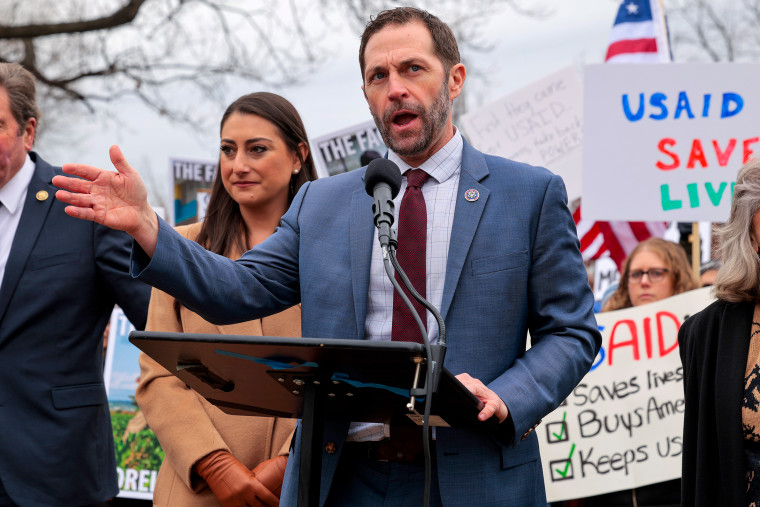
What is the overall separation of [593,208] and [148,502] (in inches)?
128

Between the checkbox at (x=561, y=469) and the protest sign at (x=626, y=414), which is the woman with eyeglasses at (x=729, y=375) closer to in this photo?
the protest sign at (x=626, y=414)

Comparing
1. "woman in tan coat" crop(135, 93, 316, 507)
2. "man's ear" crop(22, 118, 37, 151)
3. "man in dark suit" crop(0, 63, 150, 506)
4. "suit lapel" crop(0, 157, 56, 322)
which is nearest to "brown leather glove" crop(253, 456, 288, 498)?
"woman in tan coat" crop(135, 93, 316, 507)

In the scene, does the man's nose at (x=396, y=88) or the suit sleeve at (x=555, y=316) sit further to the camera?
the man's nose at (x=396, y=88)

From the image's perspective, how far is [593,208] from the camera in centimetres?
535

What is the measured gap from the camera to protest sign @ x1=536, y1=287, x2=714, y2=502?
16.3 ft

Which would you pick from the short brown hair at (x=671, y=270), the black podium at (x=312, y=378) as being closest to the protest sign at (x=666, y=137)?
the short brown hair at (x=671, y=270)

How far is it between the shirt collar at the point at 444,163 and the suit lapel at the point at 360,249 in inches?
6.1

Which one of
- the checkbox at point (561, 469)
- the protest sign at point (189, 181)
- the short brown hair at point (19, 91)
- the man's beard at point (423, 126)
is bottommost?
the checkbox at point (561, 469)

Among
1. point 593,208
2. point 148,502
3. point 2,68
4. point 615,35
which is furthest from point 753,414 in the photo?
point 615,35

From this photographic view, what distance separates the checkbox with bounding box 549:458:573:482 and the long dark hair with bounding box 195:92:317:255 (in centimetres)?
231

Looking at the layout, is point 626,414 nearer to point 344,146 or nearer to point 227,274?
point 344,146

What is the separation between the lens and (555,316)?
2.41 m

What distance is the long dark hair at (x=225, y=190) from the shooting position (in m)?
3.62

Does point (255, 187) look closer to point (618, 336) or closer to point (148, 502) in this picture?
point (618, 336)
